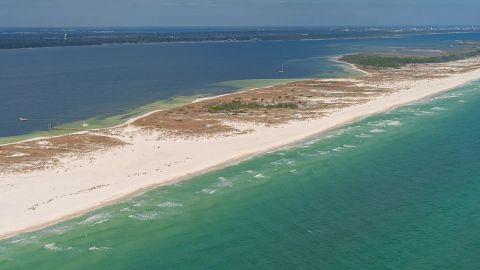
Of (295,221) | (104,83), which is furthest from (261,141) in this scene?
(104,83)

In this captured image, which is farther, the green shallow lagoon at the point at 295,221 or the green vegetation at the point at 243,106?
the green vegetation at the point at 243,106

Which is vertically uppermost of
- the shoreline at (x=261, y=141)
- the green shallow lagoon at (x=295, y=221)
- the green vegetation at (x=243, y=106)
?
the green vegetation at (x=243, y=106)

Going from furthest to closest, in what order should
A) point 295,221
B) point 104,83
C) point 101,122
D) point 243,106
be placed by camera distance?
point 104,83
point 243,106
point 101,122
point 295,221

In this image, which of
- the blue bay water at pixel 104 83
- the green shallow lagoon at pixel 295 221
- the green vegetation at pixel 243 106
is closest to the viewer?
the green shallow lagoon at pixel 295 221

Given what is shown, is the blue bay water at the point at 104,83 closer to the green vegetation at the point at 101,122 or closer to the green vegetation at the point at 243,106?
the green vegetation at the point at 101,122

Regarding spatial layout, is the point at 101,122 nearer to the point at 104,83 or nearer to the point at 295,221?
the point at 295,221

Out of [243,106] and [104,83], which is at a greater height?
[104,83]

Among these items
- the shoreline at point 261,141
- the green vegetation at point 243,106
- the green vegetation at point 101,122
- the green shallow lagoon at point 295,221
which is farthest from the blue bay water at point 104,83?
the green shallow lagoon at point 295,221

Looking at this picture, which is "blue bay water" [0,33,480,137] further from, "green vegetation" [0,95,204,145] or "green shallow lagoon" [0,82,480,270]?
"green shallow lagoon" [0,82,480,270]

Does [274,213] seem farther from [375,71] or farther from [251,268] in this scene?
[375,71]

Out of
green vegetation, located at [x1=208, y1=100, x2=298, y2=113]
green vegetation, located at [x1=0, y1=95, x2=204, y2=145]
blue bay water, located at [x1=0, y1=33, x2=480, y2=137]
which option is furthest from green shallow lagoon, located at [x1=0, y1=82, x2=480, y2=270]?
blue bay water, located at [x1=0, y1=33, x2=480, y2=137]
